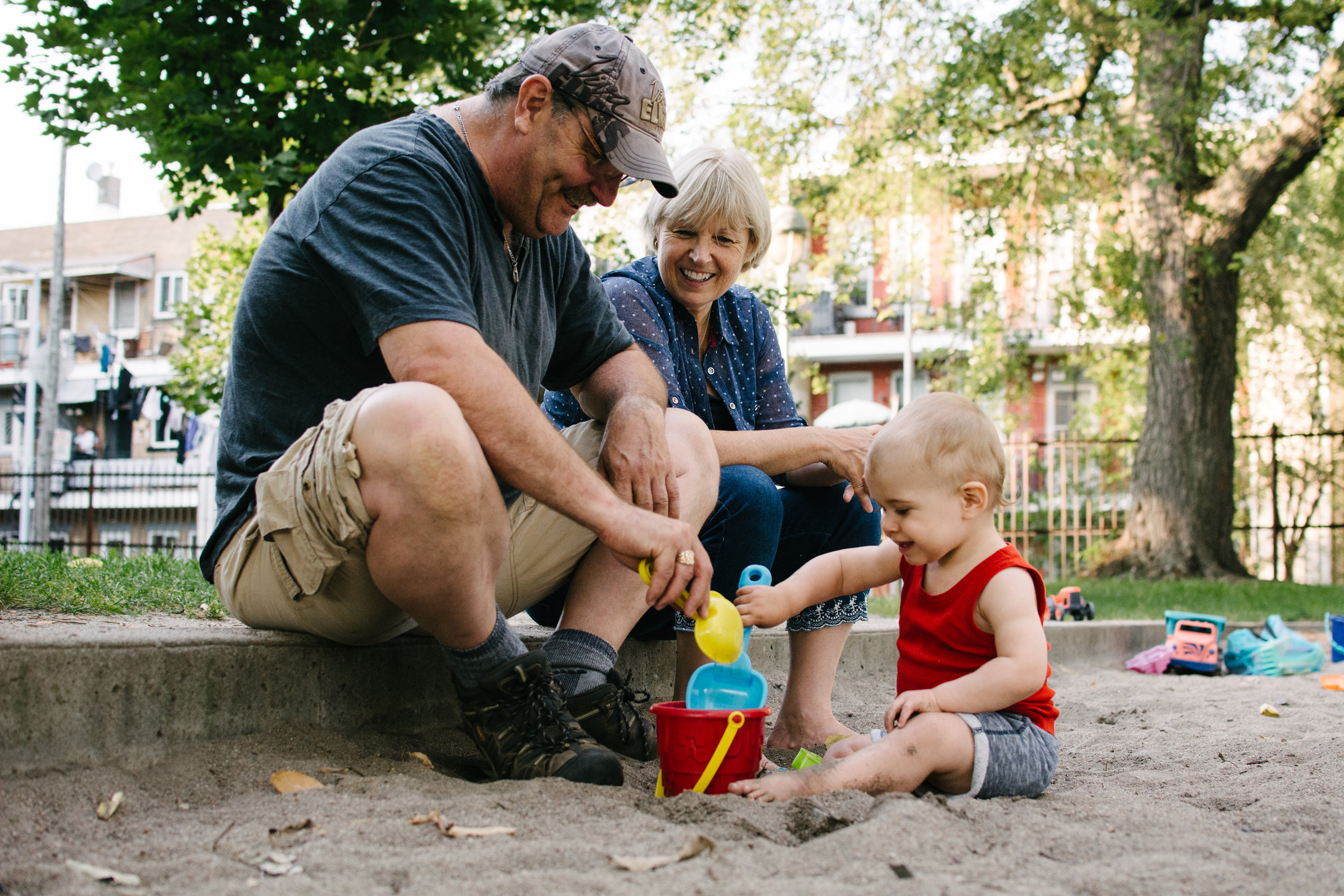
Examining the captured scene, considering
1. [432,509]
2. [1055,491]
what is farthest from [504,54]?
[1055,491]

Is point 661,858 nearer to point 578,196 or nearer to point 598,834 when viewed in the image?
point 598,834

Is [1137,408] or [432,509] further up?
[1137,408]

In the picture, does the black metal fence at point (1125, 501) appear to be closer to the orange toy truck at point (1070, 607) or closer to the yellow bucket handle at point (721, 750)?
the orange toy truck at point (1070, 607)

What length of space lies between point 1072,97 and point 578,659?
32.3 feet

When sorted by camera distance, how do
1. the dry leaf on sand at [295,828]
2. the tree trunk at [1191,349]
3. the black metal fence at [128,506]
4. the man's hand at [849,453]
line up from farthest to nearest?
Result: the black metal fence at [128,506] < the tree trunk at [1191,349] < the man's hand at [849,453] < the dry leaf on sand at [295,828]

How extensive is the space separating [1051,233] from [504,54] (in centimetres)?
544

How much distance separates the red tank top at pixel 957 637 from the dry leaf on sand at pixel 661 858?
83 centimetres

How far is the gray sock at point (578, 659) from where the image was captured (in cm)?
215

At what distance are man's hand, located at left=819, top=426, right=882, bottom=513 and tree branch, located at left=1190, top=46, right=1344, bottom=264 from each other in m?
8.38

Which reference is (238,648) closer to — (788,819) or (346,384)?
(346,384)

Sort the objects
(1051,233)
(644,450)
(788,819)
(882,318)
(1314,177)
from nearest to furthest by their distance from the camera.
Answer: (788,819) → (644,450) → (1051,233) → (882,318) → (1314,177)

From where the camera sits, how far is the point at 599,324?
2521mm

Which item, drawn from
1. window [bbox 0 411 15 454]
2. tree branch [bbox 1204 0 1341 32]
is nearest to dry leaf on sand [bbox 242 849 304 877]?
tree branch [bbox 1204 0 1341 32]

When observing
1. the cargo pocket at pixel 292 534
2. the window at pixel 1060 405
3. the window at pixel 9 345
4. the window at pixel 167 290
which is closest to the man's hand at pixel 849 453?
the cargo pocket at pixel 292 534
